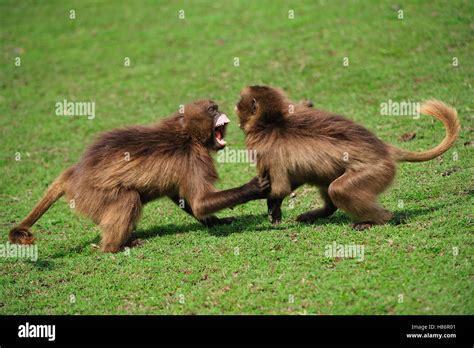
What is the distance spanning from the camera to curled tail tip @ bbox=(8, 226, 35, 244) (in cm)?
841

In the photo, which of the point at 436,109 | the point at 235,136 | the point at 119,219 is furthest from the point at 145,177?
the point at 235,136

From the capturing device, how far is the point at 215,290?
7020 millimetres

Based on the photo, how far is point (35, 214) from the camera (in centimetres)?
861

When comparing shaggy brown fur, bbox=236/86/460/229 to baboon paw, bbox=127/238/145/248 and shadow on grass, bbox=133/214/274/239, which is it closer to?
shadow on grass, bbox=133/214/274/239

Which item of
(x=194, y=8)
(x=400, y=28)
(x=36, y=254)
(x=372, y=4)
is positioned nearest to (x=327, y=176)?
(x=36, y=254)

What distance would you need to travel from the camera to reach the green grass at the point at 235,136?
22.6 ft

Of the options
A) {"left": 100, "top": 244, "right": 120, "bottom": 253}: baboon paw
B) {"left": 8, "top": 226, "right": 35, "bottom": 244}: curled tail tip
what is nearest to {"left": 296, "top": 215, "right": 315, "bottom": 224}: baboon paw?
{"left": 100, "top": 244, "right": 120, "bottom": 253}: baboon paw

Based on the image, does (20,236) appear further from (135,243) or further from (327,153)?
(327,153)

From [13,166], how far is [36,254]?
4.62 metres

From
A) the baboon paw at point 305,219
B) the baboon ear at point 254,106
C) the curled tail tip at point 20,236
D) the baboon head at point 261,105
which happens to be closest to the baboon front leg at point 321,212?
the baboon paw at point 305,219

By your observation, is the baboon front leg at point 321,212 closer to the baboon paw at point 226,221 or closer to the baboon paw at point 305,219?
the baboon paw at point 305,219

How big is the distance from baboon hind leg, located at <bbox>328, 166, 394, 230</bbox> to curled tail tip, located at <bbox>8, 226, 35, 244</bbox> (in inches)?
158

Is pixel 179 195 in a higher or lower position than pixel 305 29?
lower

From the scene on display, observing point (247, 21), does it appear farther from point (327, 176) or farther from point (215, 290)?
point (215, 290)
